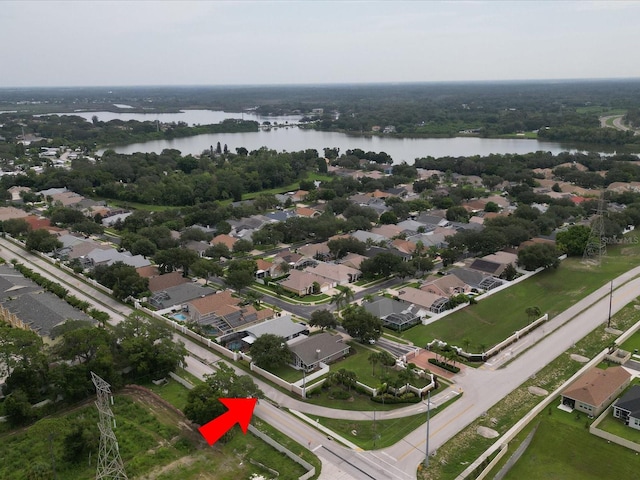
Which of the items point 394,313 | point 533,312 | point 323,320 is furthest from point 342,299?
point 533,312

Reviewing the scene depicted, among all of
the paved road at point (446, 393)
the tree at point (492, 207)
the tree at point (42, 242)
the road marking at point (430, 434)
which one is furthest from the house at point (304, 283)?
the tree at point (492, 207)

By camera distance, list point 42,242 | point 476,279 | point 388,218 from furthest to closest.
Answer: point 388,218 → point 42,242 → point 476,279

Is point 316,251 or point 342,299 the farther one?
point 316,251

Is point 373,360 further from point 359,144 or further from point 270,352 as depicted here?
point 359,144

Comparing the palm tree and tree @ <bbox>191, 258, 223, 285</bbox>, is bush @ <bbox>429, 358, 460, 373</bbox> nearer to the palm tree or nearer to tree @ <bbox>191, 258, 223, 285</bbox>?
the palm tree

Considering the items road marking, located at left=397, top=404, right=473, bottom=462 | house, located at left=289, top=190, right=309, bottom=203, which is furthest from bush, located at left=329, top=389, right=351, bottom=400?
house, located at left=289, top=190, right=309, bottom=203

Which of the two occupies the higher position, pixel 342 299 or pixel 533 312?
pixel 533 312

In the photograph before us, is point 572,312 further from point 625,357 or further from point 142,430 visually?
point 142,430

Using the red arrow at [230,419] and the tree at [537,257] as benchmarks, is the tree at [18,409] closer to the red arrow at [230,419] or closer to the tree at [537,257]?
the red arrow at [230,419]
